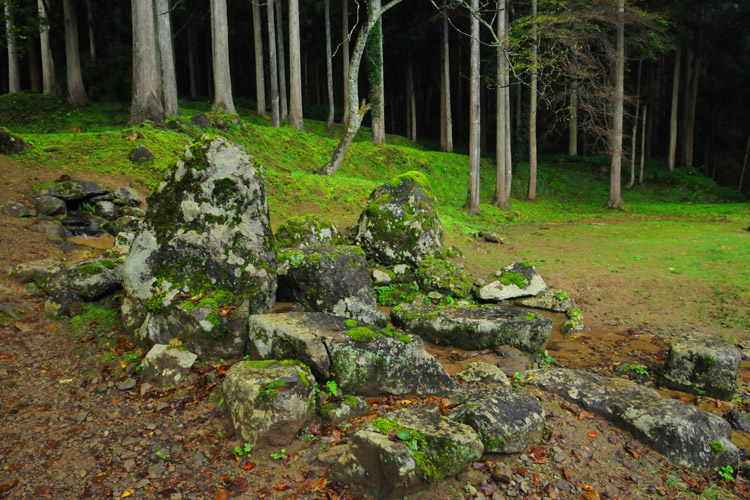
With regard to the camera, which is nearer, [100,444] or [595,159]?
[100,444]

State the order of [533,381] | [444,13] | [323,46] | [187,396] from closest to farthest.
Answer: [187,396]
[533,381]
[444,13]
[323,46]

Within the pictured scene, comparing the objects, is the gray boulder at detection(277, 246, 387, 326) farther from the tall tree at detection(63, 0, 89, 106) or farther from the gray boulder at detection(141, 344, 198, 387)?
the tall tree at detection(63, 0, 89, 106)

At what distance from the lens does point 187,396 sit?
14.4 ft

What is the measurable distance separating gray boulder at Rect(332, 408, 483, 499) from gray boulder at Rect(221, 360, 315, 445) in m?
0.61

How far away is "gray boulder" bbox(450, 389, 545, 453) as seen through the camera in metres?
3.93

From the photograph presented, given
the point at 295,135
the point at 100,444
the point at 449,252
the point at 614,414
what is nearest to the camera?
A: the point at 100,444

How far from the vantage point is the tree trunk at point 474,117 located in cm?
1675

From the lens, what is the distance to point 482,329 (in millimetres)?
6828

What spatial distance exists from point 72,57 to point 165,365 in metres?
24.3

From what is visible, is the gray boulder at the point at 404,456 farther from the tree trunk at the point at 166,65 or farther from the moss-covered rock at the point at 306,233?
the tree trunk at the point at 166,65

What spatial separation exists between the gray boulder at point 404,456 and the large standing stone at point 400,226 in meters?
6.65

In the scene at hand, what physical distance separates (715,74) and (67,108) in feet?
137

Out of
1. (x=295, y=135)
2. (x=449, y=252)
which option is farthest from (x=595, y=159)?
(x=449, y=252)

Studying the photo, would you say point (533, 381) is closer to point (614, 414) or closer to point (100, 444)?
point (614, 414)
